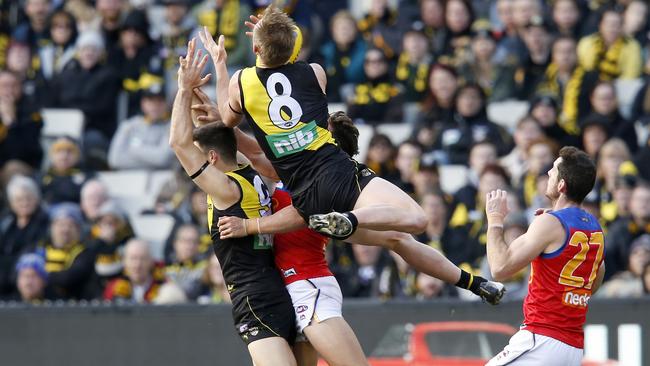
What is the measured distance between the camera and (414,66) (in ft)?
51.9

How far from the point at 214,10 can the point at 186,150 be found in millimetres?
8292

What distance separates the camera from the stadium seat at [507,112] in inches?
612

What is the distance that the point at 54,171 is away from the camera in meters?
15.8

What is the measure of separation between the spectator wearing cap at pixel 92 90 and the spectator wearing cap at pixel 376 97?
9.92 ft

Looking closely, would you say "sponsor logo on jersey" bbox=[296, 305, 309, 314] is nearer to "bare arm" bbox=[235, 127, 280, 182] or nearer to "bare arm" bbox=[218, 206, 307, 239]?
"bare arm" bbox=[218, 206, 307, 239]

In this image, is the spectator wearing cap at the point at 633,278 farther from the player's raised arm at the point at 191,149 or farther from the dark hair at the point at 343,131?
the player's raised arm at the point at 191,149

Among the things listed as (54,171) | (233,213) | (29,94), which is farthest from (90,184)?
(233,213)

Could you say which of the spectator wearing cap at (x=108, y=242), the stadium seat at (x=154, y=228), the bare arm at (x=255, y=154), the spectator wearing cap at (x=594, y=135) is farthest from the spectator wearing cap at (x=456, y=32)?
the bare arm at (x=255, y=154)

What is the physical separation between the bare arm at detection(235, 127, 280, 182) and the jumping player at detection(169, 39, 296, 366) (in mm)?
507

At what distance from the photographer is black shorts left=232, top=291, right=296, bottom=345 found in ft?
28.3

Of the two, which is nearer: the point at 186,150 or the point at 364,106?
the point at 186,150

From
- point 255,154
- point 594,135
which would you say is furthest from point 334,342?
point 594,135

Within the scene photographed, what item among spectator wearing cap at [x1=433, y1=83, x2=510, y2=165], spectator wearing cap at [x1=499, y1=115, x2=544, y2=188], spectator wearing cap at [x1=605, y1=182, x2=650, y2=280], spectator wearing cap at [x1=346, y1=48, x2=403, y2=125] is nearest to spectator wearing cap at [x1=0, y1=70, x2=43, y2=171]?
spectator wearing cap at [x1=346, y1=48, x2=403, y2=125]

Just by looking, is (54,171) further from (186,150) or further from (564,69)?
(186,150)
